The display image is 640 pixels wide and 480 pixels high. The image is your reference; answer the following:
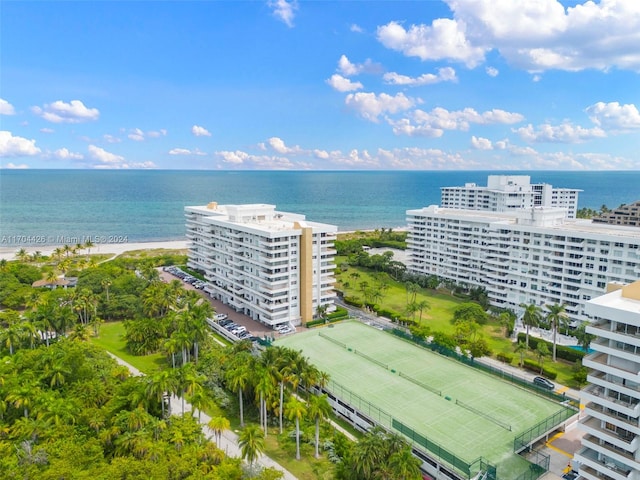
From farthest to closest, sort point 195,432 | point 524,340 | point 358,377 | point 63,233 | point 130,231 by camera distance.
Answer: point 130,231 < point 63,233 < point 524,340 < point 358,377 < point 195,432

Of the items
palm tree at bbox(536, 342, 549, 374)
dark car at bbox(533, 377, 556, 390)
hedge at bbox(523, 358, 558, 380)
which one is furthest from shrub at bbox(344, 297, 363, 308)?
dark car at bbox(533, 377, 556, 390)

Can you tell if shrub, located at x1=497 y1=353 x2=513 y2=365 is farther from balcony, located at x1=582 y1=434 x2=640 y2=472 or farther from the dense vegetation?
the dense vegetation

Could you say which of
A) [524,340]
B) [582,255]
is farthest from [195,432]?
[582,255]

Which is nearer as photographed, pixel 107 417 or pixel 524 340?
pixel 107 417

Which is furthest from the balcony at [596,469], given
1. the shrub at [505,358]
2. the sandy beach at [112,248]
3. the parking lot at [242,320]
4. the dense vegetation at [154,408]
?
the sandy beach at [112,248]

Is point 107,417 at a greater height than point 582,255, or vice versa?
point 582,255

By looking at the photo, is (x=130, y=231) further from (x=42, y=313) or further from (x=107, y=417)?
(x=107, y=417)

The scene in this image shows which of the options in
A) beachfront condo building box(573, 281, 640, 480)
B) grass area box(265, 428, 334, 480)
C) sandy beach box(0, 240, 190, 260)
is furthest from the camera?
sandy beach box(0, 240, 190, 260)
